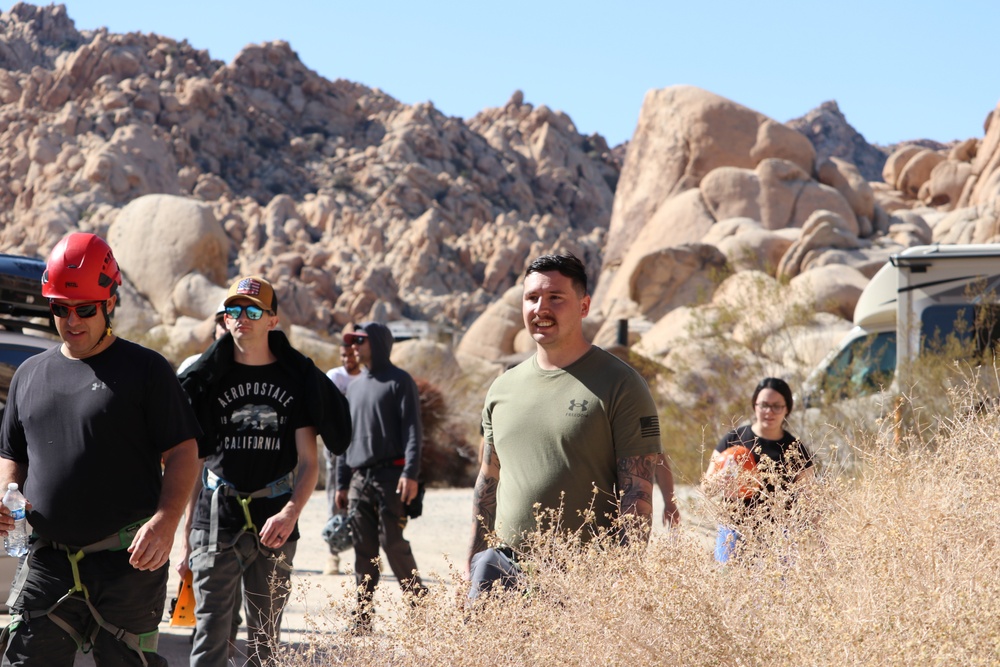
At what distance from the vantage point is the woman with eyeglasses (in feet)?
11.3

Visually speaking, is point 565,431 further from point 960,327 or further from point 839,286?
point 839,286

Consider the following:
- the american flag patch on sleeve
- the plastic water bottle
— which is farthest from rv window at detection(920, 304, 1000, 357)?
the plastic water bottle

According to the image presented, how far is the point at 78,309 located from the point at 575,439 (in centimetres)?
171

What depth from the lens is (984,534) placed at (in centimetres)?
327

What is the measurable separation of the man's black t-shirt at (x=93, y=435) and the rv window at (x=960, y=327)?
9135mm

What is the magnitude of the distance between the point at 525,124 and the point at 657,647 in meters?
95.0

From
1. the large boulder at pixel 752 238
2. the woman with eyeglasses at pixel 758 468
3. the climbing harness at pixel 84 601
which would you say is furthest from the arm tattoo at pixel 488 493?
the large boulder at pixel 752 238

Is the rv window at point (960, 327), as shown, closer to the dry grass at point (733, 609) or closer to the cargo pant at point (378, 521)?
the cargo pant at point (378, 521)

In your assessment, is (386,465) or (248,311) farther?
(386,465)

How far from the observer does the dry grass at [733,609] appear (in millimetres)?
2705

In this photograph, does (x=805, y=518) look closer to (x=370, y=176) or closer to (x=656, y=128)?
(x=656, y=128)

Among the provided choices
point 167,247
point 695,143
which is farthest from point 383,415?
point 695,143

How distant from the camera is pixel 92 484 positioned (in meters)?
3.54

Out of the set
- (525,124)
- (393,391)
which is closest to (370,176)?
(525,124)
